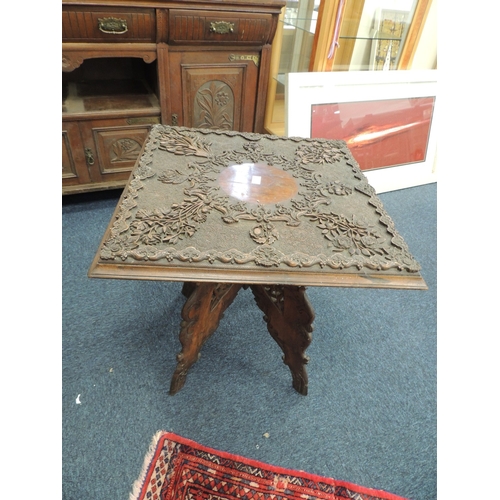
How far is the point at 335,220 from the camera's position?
98cm

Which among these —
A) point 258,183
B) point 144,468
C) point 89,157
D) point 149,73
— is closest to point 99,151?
point 89,157

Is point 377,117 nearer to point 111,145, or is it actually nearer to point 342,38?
point 342,38

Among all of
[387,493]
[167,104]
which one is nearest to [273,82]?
[167,104]

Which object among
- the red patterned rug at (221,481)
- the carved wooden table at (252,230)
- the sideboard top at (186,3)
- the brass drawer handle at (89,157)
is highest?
the sideboard top at (186,3)

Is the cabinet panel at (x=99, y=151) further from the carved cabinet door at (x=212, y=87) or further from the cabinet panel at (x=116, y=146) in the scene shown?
the carved cabinet door at (x=212, y=87)

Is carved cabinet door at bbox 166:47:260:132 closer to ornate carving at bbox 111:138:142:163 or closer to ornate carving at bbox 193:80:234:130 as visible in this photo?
ornate carving at bbox 193:80:234:130

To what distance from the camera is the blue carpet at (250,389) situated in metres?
1.13

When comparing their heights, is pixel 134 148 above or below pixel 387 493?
above

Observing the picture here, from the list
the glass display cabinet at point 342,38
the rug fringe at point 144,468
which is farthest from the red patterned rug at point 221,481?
the glass display cabinet at point 342,38

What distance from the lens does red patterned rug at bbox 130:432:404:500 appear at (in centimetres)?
105

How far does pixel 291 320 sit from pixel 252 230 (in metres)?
0.40

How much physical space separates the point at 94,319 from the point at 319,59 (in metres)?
1.86

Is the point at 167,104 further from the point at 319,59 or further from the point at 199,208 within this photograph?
the point at 199,208

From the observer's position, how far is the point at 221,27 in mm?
1697
